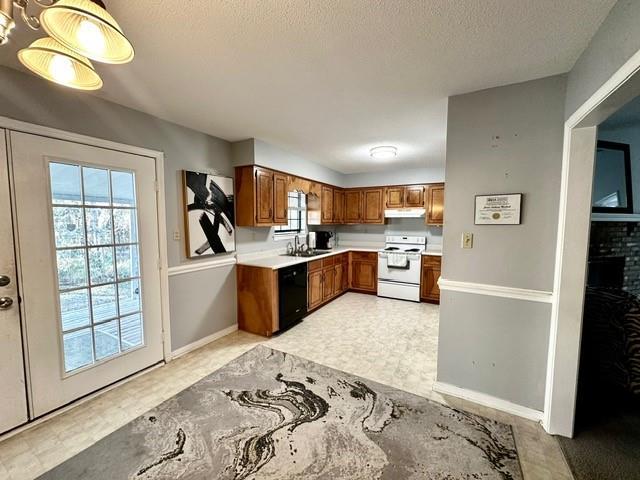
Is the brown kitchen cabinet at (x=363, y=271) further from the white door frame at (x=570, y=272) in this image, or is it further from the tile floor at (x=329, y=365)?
the white door frame at (x=570, y=272)

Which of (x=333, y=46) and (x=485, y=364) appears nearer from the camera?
(x=333, y=46)

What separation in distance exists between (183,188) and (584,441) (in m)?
3.86

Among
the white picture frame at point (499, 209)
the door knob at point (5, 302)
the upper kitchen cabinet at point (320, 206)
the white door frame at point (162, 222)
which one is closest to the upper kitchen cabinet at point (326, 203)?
the upper kitchen cabinet at point (320, 206)

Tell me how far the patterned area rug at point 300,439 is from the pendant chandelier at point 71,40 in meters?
2.10

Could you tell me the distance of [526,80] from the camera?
1.91m

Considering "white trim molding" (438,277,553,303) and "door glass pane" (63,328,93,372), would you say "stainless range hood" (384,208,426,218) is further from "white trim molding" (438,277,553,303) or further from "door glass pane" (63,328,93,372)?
"door glass pane" (63,328,93,372)

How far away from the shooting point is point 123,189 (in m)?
2.40

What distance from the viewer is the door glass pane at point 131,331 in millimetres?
2463

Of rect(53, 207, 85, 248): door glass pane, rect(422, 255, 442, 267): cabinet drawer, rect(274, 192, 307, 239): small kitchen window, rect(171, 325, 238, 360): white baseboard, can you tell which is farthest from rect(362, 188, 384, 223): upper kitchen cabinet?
rect(53, 207, 85, 248): door glass pane

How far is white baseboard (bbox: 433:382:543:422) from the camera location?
6.59 ft

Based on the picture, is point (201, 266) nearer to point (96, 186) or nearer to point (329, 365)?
point (96, 186)

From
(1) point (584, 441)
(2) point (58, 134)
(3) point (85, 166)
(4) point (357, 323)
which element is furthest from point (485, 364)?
(2) point (58, 134)

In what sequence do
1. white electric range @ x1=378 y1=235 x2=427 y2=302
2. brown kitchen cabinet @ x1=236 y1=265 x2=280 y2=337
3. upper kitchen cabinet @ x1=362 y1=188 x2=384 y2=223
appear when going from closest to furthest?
1. brown kitchen cabinet @ x1=236 y1=265 x2=280 y2=337
2. white electric range @ x1=378 y1=235 x2=427 y2=302
3. upper kitchen cabinet @ x1=362 y1=188 x2=384 y2=223

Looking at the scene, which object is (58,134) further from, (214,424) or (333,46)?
(214,424)
